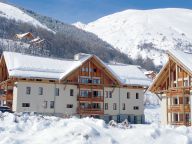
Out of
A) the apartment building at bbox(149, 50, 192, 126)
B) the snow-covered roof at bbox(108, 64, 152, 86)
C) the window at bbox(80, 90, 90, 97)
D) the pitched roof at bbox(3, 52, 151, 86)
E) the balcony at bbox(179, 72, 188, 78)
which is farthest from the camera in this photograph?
the snow-covered roof at bbox(108, 64, 152, 86)

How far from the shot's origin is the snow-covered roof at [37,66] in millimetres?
55375

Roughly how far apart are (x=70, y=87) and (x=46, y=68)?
5.00 metres

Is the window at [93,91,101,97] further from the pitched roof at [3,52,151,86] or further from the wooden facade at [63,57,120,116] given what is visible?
the pitched roof at [3,52,151,86]

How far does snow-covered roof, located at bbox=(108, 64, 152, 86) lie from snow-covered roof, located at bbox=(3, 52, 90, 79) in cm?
889

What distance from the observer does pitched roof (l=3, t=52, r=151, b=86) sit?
55719 millimetres

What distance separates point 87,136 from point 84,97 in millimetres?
46399

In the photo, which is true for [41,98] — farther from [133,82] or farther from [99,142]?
[99,142]

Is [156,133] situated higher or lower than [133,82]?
lower

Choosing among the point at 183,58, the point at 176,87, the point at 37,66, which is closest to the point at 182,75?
the point at 176,87

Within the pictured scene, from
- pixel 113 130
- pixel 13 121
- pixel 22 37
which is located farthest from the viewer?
pixel 22 37

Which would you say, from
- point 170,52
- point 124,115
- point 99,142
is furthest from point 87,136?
point 124,115

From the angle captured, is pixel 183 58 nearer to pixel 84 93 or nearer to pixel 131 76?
pixel 84 93

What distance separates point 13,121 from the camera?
56.4 feet

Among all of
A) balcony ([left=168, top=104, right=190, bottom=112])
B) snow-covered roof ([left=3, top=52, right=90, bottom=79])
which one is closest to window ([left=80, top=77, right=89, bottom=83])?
snow-covered roof ([left=3, top=52, right=90, bottom=79])
